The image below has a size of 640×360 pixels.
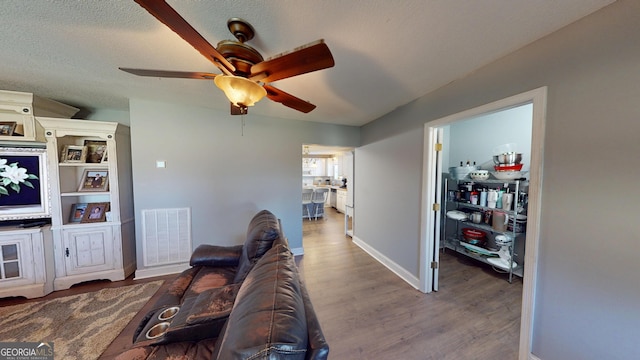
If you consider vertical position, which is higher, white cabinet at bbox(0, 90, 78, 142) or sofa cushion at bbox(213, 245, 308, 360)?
white cabinet at bbox(0, 90, 78, 142)

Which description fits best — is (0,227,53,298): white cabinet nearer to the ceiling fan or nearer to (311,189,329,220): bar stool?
the ceiling fan

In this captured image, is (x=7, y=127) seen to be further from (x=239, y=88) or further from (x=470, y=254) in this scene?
(x=470, y=254)

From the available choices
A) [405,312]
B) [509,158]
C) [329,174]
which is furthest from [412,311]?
[329,174]

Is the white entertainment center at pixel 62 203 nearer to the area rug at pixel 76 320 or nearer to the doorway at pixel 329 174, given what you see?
the area rug at pixel 76 320

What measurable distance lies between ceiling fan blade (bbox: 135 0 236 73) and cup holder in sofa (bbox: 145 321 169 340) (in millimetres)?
1514

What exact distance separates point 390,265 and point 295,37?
2966mm

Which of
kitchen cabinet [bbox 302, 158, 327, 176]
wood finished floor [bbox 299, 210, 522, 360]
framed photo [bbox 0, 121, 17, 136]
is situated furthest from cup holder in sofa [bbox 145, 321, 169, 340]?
kitchen cabinet [bbox 302, 158, 327, 176]

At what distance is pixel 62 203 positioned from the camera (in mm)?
2289

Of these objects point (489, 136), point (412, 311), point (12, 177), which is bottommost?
point (412, 311)

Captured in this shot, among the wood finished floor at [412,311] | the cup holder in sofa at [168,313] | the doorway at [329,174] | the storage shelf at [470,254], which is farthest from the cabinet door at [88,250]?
the storage shelf at [470,254]

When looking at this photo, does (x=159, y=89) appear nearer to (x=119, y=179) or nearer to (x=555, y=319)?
(x=119, y=179)

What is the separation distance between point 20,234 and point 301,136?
339cm

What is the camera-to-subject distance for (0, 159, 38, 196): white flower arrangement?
210cm

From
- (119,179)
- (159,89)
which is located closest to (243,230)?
(119,179)
